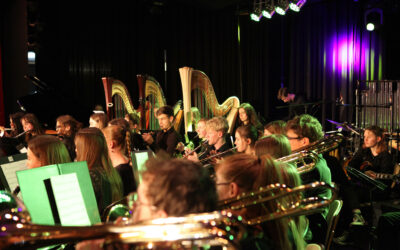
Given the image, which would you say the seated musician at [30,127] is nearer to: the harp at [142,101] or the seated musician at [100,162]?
the harp at [142,101]

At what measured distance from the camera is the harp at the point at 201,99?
6508 millimetres

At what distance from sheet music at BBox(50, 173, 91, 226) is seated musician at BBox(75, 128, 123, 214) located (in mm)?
569

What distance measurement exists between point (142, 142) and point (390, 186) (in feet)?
10.7

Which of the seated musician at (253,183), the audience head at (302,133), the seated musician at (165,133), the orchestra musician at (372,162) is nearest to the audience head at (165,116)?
the seated musician at (165,133)

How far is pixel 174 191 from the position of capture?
52.7 inches

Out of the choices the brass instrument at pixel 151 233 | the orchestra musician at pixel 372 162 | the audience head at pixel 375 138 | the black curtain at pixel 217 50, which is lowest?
the orchestra musician at pixel 372 162

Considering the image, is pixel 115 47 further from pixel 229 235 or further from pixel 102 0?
pixel 229 235

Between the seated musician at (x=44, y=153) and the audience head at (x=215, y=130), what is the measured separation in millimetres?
2316

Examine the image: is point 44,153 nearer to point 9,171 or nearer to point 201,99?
point 9,171

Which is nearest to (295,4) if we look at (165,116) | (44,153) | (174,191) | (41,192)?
(165,116)

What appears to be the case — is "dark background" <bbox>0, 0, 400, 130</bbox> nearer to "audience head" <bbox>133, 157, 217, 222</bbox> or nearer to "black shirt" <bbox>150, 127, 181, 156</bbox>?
"black shirt" <bbox>150, 127, 181, 156</bbox>

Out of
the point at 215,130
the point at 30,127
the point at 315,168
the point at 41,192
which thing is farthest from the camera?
the point at 30,127

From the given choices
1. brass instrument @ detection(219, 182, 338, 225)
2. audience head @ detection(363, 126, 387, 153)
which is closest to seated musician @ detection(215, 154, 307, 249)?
brass instrument @ detection(219, 182, 338, 225)

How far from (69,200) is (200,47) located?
11.2 meters
